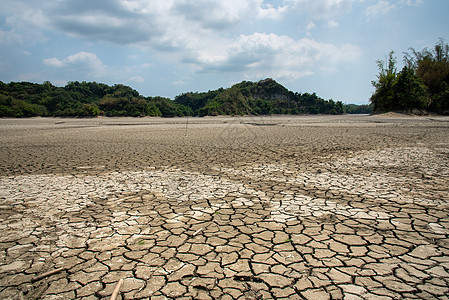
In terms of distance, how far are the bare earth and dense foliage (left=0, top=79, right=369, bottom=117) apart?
120 ft

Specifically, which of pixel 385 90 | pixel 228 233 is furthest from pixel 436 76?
pixel 228 233

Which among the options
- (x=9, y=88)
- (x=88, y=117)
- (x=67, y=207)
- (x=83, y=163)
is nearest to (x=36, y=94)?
(x=9, y=88)

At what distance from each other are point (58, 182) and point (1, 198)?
0.97 m

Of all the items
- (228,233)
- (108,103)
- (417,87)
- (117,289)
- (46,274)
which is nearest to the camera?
(117,289)

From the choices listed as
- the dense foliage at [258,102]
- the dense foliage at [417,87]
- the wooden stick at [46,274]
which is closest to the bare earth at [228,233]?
the wooden stick at [46,274]

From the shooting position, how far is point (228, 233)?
2.93m

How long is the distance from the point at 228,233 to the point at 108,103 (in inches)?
1830

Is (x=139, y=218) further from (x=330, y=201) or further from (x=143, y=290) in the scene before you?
(x=330, y=201)

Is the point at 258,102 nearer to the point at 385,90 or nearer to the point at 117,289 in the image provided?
the point at 385,90

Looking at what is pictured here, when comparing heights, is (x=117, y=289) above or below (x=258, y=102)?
below

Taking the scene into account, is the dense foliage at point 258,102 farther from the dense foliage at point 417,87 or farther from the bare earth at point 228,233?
the bare earth at point 228,233

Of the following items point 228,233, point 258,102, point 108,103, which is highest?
point 258,102

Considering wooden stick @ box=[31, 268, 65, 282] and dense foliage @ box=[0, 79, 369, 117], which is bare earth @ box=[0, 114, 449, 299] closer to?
wooden stick @ box=[31, 268, 65, 282]

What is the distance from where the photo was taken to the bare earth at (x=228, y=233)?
2.02 m
